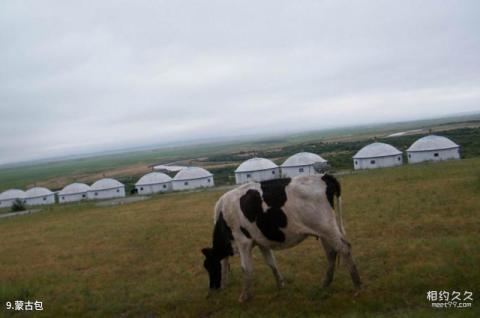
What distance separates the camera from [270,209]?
761 cm

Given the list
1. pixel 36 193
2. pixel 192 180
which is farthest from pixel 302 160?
pixel 36 193

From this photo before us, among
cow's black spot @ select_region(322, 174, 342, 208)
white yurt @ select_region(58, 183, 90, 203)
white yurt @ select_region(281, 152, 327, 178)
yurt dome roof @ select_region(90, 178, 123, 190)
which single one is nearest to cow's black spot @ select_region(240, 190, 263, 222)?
cow's black spot @ select_region(322, 174, 342, 208)

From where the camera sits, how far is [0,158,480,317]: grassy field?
745cm

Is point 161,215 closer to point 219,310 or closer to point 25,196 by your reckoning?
point 219,310

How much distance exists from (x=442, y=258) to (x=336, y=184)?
3576 millimetres

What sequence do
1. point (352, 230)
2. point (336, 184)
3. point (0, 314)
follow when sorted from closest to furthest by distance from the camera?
1. point (336, 184)
2. point (0, 314)
3. point (352, 230)

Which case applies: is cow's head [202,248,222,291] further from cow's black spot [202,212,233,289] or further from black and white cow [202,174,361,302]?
black and white cow [202,174,361,302]

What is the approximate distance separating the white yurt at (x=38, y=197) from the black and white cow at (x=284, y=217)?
52.4m

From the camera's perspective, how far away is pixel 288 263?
412 inches

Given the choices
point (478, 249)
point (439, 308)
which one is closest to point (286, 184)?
point (439, 308)

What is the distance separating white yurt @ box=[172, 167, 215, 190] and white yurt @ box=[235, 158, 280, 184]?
151 inches

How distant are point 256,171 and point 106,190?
19495 millimetres

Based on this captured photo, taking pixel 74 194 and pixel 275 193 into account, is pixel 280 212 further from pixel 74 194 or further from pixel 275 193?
pixel 74 194

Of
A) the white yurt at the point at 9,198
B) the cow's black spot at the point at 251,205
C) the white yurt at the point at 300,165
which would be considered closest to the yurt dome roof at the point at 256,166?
the white yurt at the point at 300,165
